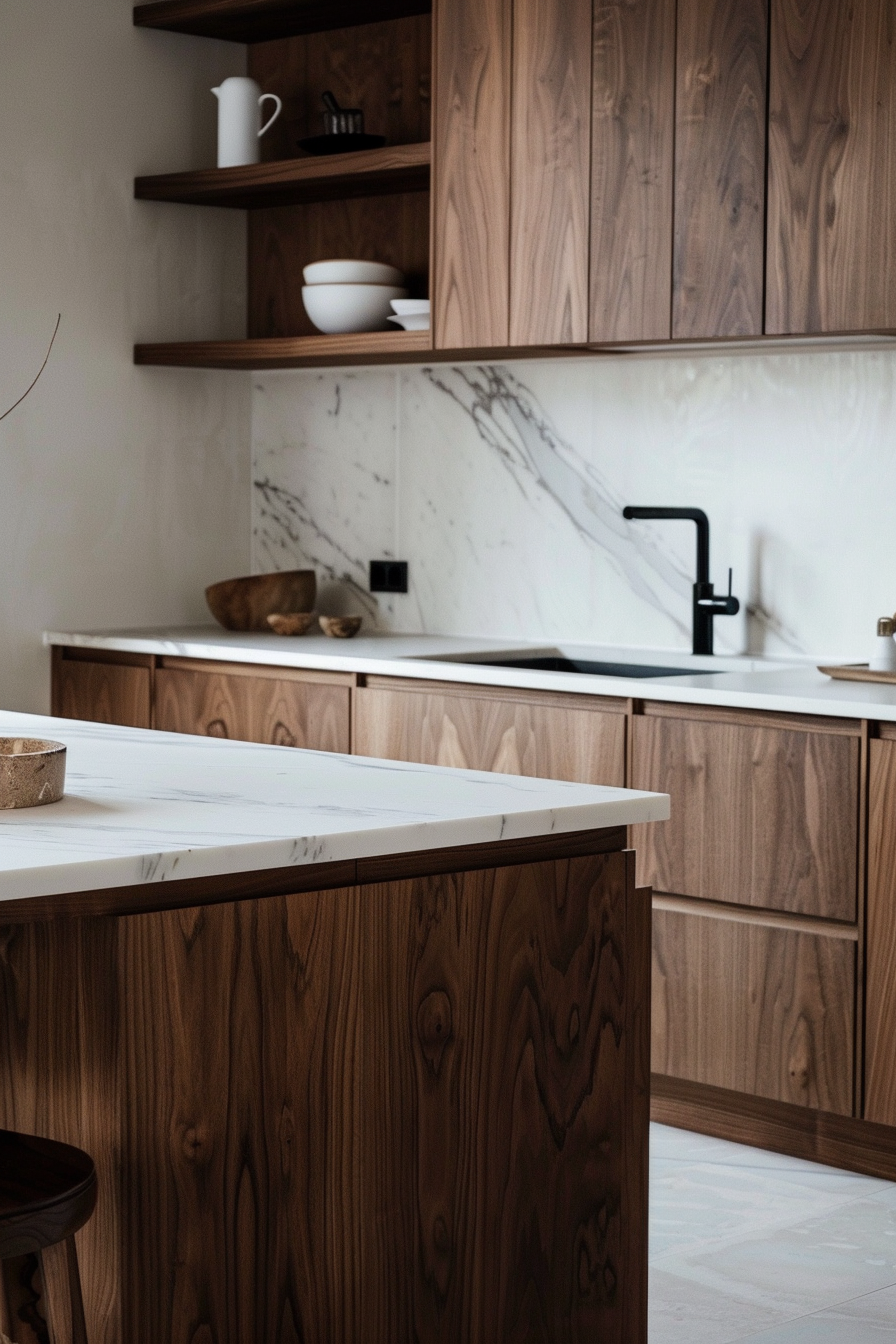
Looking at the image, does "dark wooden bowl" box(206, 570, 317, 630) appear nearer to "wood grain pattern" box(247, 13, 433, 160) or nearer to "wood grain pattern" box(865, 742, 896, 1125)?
"wood grain pattern" box(247, 13, 433, 160)

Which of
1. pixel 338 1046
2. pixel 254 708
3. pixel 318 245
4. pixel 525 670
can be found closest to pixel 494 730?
pixel 525 670

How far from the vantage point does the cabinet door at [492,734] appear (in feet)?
11.2

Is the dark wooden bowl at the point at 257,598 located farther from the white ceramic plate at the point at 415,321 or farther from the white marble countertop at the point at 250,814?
the white marble countertop at the point at 250,814

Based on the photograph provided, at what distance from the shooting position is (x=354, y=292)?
4289 mm

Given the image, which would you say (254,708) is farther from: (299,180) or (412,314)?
(299,180)

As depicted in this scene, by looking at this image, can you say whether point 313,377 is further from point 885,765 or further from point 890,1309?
point 890,1309

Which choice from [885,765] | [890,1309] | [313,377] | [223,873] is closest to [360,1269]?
[223,873]

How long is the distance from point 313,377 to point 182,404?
0.35m

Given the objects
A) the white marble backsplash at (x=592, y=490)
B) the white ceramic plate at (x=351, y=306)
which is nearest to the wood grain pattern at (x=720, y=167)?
the white marble backsplash at (x=592, y=490)

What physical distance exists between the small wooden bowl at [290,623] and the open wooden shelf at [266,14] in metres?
1.46

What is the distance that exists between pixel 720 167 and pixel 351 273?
115 centimetres

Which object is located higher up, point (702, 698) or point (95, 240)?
point (95, 240)

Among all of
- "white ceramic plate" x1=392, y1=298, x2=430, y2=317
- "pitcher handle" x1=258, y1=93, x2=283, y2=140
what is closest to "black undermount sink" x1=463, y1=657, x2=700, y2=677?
"white ceramic plate" x1=392, y1=298, x2=430, y2=317

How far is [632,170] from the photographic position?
354 cm
